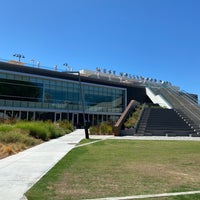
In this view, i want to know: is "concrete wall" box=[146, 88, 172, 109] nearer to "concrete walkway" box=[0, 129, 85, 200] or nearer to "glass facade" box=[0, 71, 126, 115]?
"glass facade" box=[0, 71, 126, 115]

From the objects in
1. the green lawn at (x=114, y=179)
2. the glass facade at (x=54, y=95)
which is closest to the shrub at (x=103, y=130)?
the glass facade at (x=54, y=95)

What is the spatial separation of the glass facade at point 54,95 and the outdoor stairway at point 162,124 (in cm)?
924

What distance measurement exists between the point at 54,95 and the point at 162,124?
19.9 m

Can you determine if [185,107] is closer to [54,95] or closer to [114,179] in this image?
[54,95]

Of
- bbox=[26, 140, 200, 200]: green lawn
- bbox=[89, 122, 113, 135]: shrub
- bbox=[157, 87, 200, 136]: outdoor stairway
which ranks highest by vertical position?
bbox=[157, 87, 200, 136]: outdoor stairway

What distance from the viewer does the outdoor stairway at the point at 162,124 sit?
2878 cm

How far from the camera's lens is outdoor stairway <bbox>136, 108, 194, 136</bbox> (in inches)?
1133

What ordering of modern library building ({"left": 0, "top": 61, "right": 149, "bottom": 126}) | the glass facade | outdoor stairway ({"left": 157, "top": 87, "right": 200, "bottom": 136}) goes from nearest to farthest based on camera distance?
outdoor stairway ({"left": 157, "top": 87, "right": 200, "bottom": 136})
modern library building ({"left": 0, "top": 61, "right": 149, "bottom": 126})
the glass facade

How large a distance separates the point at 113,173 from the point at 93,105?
1644 inches

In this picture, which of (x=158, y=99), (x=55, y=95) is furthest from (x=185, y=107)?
(x=55, y=95)

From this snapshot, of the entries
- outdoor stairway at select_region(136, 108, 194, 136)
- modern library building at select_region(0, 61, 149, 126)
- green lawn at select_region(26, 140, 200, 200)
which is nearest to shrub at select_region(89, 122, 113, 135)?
outdoor stairway at select_region(136, 108, 194, 136)

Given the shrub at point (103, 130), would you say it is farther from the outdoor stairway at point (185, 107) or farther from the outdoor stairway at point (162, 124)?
the outdoor stairway at point (185, 107)

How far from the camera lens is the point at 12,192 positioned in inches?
235

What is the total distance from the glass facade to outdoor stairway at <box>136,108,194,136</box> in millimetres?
9235
